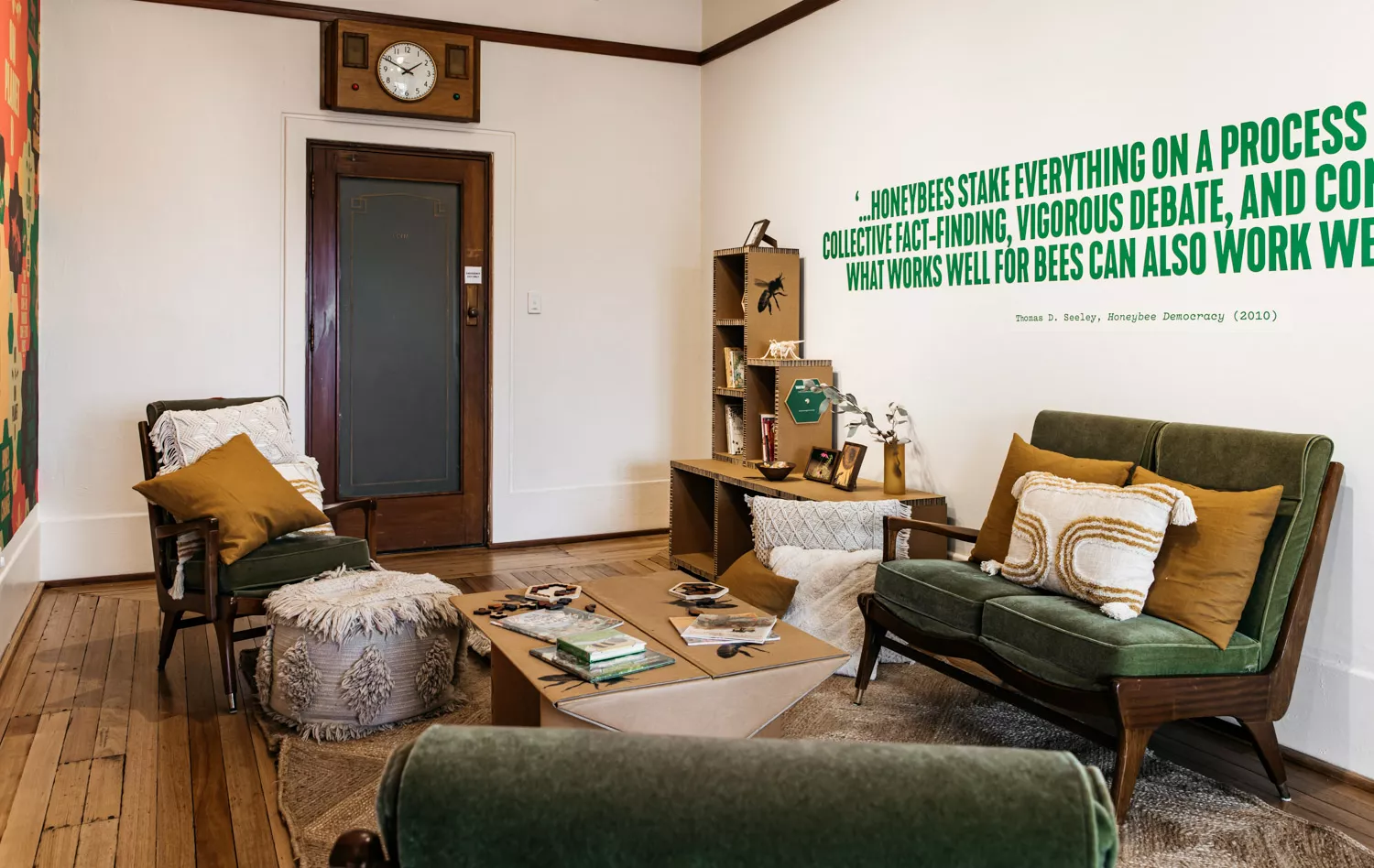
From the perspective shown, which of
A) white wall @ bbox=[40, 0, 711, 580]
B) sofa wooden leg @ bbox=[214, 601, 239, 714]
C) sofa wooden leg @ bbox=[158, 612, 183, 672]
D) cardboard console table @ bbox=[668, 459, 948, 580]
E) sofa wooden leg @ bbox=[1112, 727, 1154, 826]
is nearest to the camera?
sofa wooden leg @ bbox=[1112, 727, 1154, 826]

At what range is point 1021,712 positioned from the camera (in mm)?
3246

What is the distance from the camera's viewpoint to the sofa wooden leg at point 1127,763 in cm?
248

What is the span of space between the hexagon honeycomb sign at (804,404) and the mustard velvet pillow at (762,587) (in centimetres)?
101

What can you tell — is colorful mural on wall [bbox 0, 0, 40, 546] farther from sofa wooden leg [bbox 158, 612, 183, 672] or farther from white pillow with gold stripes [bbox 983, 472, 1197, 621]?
white pillow with gold stripes [bbox 983, 472, 1197, 621]

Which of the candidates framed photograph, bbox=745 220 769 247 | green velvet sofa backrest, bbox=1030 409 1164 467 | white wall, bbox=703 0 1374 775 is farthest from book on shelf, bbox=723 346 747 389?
green velvet sofa backrest, bbox=1030 409 1164 467

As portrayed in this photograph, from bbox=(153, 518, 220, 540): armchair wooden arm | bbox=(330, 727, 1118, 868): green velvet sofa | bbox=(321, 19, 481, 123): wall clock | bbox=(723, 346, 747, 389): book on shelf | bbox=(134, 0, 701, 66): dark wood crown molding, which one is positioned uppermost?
bbox=(134, 0, 701, 66): dark wood crown molding

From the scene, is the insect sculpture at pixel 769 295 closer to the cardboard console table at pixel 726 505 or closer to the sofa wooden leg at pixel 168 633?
the cardboard console table at pixel 726 505

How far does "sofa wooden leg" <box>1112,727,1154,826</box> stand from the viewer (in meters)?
2.48

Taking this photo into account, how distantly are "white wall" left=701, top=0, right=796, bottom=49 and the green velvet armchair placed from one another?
346 centimetres

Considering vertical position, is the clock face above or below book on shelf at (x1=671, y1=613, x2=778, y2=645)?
above

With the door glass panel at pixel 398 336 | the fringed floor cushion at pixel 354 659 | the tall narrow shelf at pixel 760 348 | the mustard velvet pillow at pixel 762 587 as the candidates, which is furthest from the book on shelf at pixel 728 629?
the door glass panel at pixel 398 336

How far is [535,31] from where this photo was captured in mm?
5656

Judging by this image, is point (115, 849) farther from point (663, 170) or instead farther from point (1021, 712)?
point (663, 170)

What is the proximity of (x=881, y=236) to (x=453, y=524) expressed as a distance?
270cm
